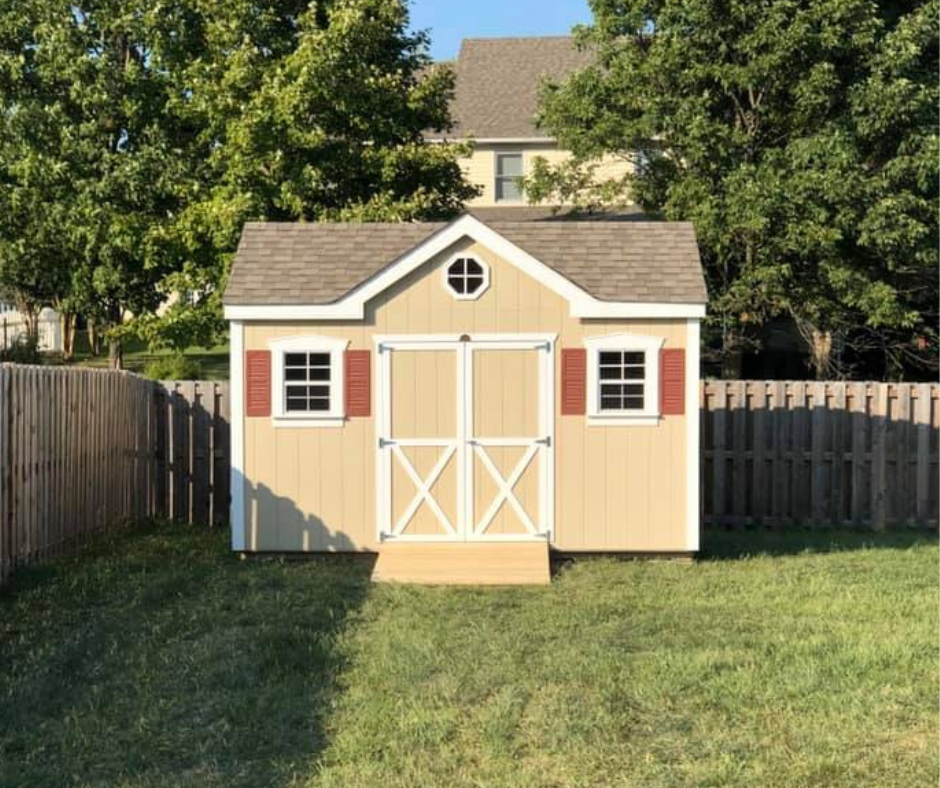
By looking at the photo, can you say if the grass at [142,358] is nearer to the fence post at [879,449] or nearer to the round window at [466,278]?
the round window at [466,278]

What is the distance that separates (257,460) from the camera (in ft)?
32.2

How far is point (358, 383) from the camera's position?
9797 millimetres

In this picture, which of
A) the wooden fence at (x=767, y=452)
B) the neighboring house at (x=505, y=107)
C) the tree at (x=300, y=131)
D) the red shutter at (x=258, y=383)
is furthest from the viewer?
the neighboring house at (x=505, y=107)

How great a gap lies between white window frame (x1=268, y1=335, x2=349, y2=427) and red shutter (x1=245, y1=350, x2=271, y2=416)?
0.19 ft

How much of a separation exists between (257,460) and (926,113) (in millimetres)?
11651

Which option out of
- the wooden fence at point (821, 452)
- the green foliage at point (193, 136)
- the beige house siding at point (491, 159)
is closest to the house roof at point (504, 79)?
the beige house siding at point (491, 159)

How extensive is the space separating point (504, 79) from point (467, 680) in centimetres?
2162

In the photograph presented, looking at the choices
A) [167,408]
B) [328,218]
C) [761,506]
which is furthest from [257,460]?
[328,218]

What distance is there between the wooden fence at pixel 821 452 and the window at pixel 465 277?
143 inches

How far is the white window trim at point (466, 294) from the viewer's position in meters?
9.70

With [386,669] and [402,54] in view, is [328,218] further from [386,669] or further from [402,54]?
[386,669]

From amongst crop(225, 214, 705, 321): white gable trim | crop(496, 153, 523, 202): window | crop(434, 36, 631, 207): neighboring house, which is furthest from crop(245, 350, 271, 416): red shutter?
crop(496, 153, 523, 202): window

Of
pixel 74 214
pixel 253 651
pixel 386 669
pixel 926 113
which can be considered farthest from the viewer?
pixel 74 214

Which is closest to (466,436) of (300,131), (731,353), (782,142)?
(300,131)
